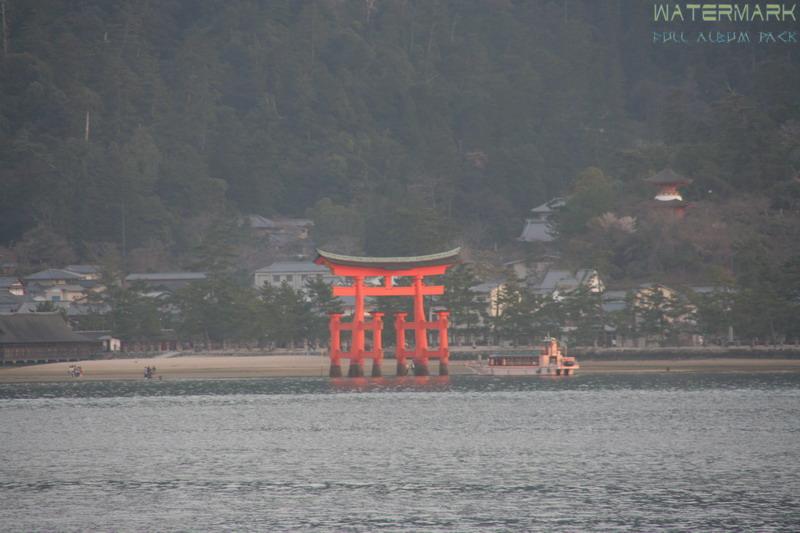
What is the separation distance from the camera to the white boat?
254 ft

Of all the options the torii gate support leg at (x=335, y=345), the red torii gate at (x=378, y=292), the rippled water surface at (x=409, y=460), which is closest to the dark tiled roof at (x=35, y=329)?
the rippled water surface at (x=409, y=460)

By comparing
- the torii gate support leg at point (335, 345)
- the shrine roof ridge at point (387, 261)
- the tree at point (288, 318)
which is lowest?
the torii gate support leg at point (335, 345)

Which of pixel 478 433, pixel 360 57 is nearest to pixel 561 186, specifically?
pixel 360 57

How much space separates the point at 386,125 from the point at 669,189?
56144mm

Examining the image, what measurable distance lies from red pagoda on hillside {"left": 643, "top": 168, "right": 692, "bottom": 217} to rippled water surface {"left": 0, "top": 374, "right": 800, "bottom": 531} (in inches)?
1442

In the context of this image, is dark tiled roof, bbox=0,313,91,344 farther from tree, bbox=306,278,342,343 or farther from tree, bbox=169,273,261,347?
tree, bbox=306,278,342,343

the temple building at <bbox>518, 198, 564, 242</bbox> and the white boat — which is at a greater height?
the temple building at <bbox>518, 198, 564, 242</bbox>

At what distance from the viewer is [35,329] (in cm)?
8912

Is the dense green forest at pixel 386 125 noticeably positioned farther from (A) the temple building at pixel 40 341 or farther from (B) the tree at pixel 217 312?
(A) the temple building at pixel 40 341

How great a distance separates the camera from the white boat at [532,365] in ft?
254

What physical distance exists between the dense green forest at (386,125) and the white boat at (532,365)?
23368 millimetres

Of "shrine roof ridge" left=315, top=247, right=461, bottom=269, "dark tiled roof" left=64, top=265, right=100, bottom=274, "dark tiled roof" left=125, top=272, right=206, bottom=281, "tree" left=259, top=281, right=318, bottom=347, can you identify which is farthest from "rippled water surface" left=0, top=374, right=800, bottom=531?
"dark tiled roof" left=64, top=265, right=100, bottom=274

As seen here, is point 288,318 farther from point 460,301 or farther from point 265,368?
point 460,301

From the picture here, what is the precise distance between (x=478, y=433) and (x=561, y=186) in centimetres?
9679
